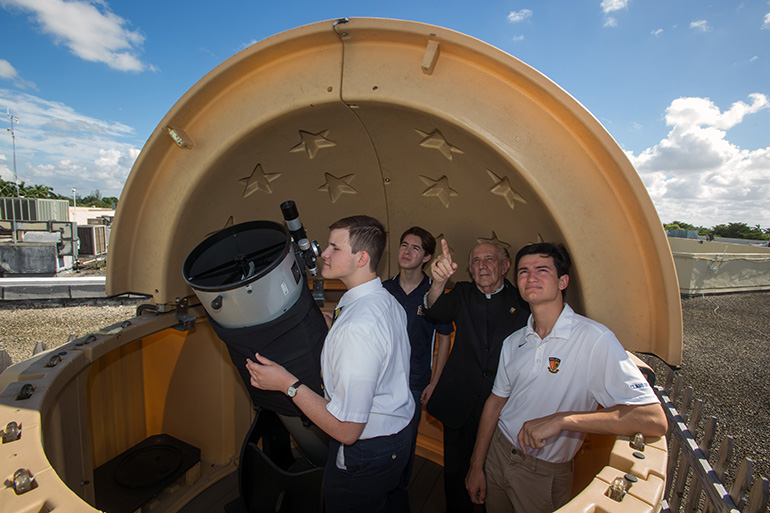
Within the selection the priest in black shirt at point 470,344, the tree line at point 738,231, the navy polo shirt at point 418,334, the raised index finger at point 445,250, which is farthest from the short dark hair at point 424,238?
the tree line at point 738,231

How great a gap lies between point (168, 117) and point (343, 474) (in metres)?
2.00

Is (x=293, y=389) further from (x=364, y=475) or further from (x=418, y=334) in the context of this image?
(x=418, y=334)

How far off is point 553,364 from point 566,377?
0.24ft

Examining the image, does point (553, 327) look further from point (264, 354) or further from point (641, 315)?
point (264, 354)

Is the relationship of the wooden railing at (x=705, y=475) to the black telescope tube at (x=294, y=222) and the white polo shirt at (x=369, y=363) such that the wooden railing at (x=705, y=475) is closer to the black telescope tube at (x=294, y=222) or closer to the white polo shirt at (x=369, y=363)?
the white polo shirt at (x=369, y=363)

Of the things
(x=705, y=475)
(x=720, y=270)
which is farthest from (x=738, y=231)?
(x=705, y=475)

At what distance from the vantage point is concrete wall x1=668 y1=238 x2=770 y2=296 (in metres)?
11.8

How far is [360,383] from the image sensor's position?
1389 mm

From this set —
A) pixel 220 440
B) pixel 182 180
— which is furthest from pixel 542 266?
pixel 220 440

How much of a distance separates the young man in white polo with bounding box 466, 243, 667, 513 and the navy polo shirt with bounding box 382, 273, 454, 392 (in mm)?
735

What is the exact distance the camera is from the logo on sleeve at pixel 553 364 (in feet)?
5.52

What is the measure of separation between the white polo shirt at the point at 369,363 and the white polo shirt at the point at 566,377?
529 millimetres

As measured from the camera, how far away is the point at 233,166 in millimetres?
2250

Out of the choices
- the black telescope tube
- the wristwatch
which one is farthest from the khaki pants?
the black telescope tube
